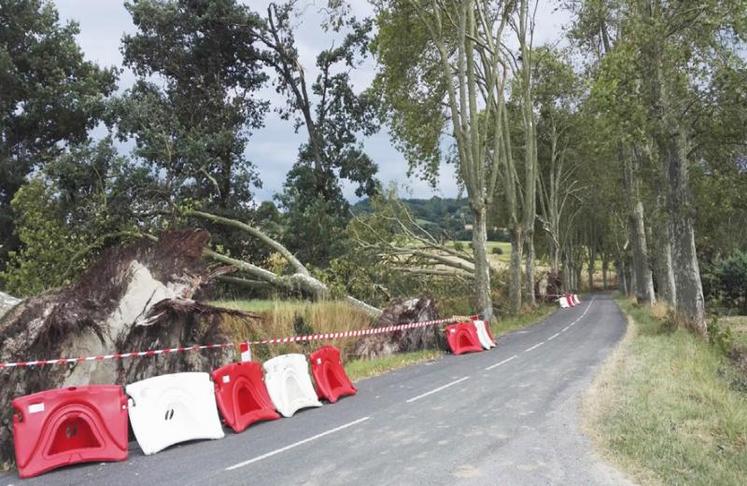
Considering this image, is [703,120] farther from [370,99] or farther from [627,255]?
[627,255]

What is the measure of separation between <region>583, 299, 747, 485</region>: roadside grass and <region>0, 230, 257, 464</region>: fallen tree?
6537 millimetres

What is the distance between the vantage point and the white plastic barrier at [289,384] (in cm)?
945

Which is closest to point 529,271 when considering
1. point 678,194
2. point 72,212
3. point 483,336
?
point 678,194

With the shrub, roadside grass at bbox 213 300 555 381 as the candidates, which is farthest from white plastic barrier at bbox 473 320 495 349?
the shrub

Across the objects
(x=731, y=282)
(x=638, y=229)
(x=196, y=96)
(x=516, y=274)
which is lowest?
(x=731, y=282)

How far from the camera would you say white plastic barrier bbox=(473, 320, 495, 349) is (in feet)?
59.8

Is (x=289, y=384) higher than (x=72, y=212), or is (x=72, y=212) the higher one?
(x=72, y=212)

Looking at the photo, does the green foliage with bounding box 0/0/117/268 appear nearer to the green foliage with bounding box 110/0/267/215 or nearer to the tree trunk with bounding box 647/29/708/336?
the green foliage with bounding box 110/0/267/215

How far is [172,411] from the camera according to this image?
7887mm

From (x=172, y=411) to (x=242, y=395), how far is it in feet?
4.47

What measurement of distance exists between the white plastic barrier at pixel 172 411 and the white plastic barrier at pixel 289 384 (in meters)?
1.28

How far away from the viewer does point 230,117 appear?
82.7 feet

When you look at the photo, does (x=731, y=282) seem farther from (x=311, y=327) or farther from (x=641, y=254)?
(x=311, y=327)

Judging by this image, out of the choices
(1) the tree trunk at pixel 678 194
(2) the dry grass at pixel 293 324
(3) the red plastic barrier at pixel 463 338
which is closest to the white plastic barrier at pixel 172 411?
(2) the dry grass at pixel 293 324
